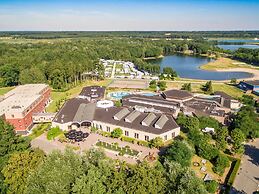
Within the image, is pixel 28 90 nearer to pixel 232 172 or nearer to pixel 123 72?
pixel 123 72

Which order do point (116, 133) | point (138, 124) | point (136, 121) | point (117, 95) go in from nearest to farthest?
point (116, 133) → point (138, 124) → point (136, 121) → point (117, 95)

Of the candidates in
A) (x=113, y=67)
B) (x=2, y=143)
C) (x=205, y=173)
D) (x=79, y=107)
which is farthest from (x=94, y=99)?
(x=113, y=67)

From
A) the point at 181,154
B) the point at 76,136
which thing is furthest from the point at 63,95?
the point at 181,154

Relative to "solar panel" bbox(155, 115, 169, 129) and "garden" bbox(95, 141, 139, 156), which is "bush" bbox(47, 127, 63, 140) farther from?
"solar panel" bbox(155, 115, 169, 129)

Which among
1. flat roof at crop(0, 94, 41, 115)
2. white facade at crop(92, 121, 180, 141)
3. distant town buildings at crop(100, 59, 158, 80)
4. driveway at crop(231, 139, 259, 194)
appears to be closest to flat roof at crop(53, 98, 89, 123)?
flat roof at crop(0, 94, 41, 115)

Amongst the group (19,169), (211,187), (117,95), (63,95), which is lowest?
(63,95)

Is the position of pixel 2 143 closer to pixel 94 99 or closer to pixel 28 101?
pixel 28 101
